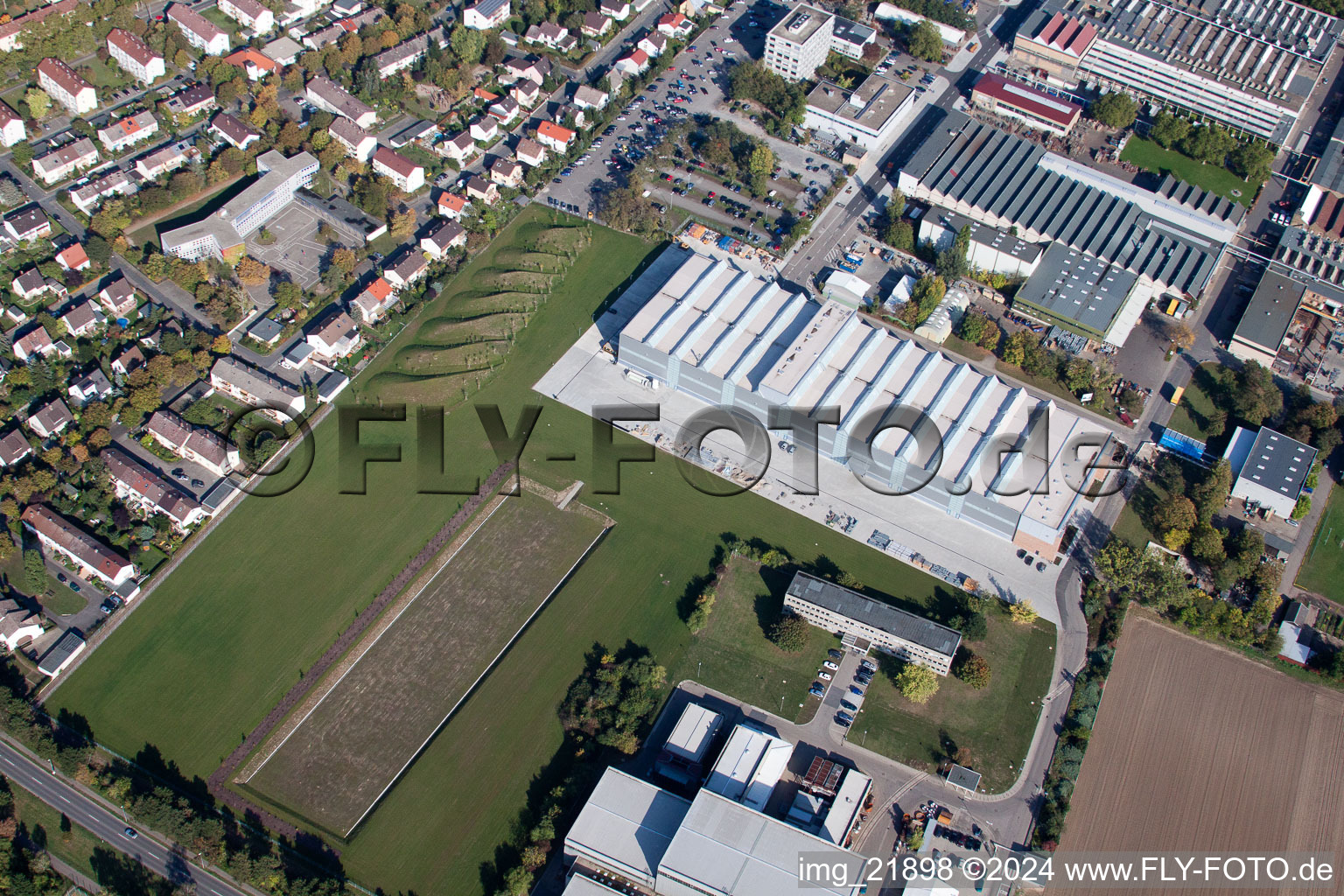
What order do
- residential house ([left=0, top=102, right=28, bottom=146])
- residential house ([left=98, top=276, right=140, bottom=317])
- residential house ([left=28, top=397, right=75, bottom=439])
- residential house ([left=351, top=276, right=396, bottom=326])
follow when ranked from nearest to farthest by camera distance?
1. residential house ([left=28, top=397, right=75, bottom=439])
2. residential house ([left=98, top=276, right=140, bottom=317])
3. residential house ([left=351, top=276, right=396, bottom=326])
4. residential house ([left=0, top=102, right=28, bottom=146])

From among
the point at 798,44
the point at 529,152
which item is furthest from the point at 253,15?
the point at 798,44

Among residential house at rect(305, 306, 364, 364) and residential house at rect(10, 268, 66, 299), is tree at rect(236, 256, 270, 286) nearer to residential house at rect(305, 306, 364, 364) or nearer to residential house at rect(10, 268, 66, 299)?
residential house at rect(305, 306, 364, 364)

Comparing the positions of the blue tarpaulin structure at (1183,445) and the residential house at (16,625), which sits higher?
the blue tarpaulin structure at (1183,445)

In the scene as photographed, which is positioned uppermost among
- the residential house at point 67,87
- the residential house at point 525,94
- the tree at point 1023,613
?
the residential house at point 525,94

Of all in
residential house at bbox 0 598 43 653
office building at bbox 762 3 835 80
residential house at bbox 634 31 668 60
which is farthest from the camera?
residential house at bbox 634 31 668 60

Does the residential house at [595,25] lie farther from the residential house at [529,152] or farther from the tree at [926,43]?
the tree at [926,43]

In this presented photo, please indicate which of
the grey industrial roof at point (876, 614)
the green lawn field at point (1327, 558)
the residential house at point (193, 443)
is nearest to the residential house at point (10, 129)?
the residential house at point (193, 443)

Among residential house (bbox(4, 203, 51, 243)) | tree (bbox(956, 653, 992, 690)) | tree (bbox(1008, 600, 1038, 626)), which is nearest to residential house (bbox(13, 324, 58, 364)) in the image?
residential house (bbox(4, 203, 51, 243))
